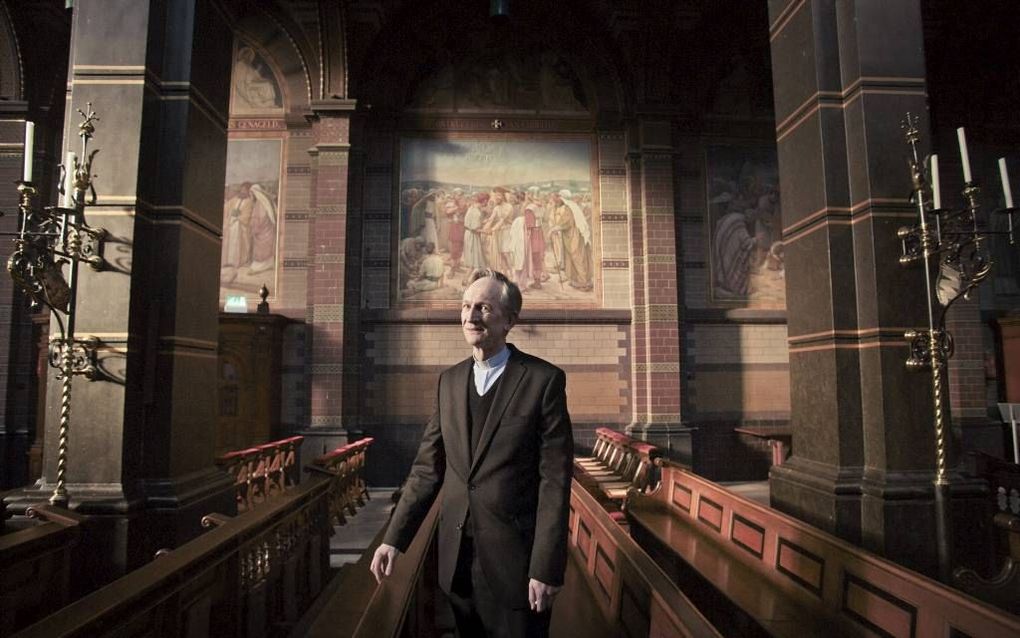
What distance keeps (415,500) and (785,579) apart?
2.41m

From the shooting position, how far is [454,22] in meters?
10.5

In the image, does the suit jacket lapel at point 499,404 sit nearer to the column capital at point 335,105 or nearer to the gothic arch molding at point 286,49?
the column capital at point 335,105

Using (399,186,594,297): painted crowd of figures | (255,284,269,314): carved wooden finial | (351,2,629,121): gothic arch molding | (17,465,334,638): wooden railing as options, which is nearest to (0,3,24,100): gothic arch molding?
(255,284,269,314): carved wooden finial

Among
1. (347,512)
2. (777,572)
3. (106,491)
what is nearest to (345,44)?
(347,512)

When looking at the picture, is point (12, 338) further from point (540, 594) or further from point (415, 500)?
point (540, 594)

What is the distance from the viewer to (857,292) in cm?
385

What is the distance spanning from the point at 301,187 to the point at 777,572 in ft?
30.0

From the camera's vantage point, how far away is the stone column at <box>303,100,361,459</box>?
9.45 meters

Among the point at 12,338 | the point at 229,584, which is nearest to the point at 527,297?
the point at 229,584

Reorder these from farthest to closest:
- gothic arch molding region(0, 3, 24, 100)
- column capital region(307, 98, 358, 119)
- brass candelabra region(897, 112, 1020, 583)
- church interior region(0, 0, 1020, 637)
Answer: column capital region(307, 98, 358, 119) → gothic arch molding region(0, 3, 24, 100) → brass candelabra region(897, 112, 1020, 583) → church interior region(0, 0, 1020, 637)

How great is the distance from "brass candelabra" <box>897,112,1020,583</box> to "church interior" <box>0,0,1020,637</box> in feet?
0.10

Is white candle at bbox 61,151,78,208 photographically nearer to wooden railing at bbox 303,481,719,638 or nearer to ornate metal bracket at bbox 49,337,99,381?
ornate metal bracket at bbox 49,337,99,381

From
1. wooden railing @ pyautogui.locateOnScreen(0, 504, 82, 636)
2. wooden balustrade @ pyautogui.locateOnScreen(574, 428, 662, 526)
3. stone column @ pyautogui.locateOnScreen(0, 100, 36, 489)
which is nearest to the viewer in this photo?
wooden railing @ pyautogui.locateOnScreen(0, 504, 82, 636)

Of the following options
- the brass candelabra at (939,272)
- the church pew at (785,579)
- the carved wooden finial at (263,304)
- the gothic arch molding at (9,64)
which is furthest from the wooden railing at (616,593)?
the gothic arch molding at (9,64)
